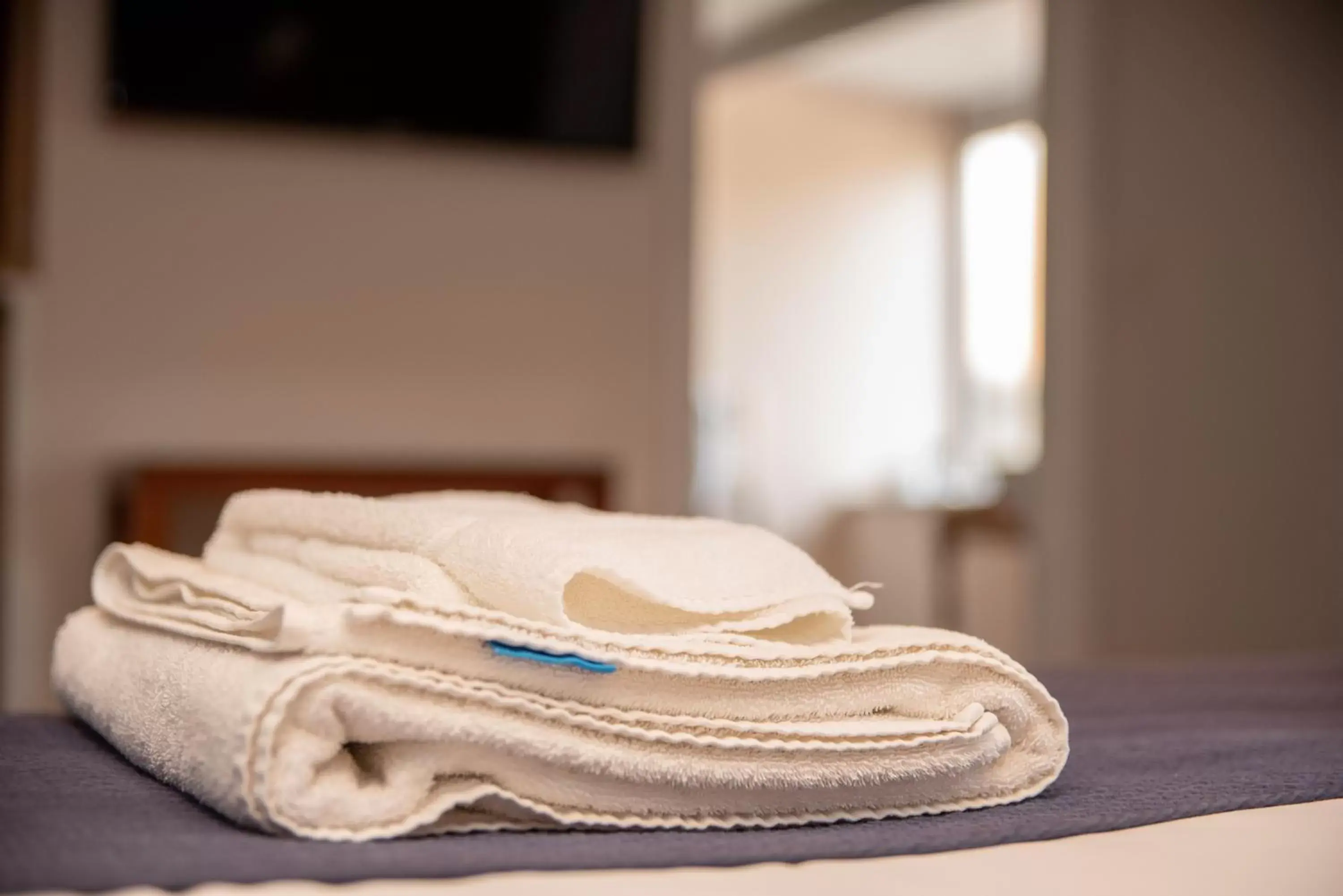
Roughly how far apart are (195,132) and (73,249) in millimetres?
337

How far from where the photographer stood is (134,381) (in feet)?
9.44

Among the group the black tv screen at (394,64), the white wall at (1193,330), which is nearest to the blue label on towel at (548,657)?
the black tv screen at (394,64)

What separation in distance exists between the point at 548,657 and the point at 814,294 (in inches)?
211

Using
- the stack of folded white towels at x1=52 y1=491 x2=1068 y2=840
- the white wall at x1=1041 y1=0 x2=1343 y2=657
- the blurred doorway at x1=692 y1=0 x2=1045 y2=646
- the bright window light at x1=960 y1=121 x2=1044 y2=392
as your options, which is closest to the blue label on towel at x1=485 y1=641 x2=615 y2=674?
the stack of folded white towels at x1=52 y1=491 x2=1068 y2=840

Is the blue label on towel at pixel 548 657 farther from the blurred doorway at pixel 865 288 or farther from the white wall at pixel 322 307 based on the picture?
the blurred doorway at pixel 865 288

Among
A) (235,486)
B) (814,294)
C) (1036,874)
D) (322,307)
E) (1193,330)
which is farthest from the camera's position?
(814,294)

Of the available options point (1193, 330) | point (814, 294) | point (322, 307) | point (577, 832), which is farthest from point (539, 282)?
point (814, 294)

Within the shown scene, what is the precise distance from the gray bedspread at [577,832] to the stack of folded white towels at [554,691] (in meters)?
0.02

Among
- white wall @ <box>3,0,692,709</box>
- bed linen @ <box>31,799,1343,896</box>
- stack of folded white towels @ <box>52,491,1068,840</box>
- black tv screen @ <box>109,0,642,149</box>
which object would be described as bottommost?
bed linen @ <box>31,799,1343,896</box>

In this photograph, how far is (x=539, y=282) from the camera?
124 inches

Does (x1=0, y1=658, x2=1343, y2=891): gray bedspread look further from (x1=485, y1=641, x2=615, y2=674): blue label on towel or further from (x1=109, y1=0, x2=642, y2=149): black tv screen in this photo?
(x1=109, y1=0, x2=642, y2=149): black tv screen

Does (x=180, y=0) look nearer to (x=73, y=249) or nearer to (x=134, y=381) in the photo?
(x=73, y=249)

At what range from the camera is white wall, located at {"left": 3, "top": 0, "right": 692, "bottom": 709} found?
283cm

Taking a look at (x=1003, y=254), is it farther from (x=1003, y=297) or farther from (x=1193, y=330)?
(x=1193, y=330)
